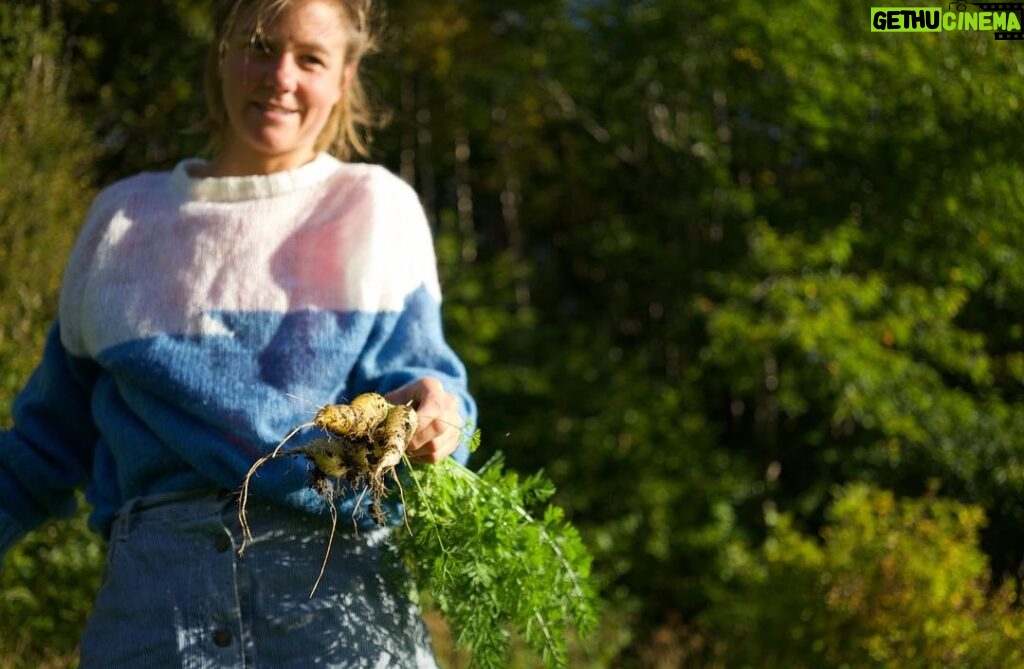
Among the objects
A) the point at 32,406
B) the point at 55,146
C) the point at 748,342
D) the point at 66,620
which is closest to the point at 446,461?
the point at 32,406

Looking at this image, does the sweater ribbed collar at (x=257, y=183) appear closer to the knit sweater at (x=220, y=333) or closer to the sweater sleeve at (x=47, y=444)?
the knit sweater at (x=220, y=333)

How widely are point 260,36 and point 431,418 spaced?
68 centimetres

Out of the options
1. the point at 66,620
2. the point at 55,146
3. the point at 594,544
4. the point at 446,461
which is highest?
the point at 55,146

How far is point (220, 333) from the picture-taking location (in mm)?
1737

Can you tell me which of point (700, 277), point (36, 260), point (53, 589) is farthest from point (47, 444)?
point (700, 277)

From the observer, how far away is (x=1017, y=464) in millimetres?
4379

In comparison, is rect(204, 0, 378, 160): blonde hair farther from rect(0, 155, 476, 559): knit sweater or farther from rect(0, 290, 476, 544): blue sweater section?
rect(0, 290, 476, 544): blue sweater section

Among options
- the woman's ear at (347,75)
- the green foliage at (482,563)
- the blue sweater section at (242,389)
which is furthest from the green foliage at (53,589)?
the green foliage at (482,563)

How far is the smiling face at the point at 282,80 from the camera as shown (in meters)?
1.83

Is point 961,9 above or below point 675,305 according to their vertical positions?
above

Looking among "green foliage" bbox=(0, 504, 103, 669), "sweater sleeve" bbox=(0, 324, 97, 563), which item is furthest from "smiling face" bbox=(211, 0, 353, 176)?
"green foliage" bbox=(0, 504, 103, 669)

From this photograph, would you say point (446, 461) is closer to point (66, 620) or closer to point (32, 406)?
point (32, 406)

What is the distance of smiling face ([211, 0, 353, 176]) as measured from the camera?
Answer: 1.83 meters

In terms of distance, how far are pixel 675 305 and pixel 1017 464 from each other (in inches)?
102
